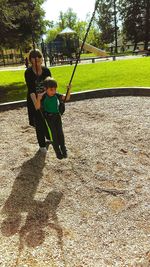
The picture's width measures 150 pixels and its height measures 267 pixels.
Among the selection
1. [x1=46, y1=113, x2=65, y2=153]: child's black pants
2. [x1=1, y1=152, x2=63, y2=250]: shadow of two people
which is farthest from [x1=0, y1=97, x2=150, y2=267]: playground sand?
[x1=46, y1=113, x2=65, y2=153]: child's black pants

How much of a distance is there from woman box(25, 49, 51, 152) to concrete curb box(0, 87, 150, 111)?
4203mm

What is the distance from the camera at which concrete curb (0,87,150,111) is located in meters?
9.80

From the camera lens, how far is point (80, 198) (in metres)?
4.46

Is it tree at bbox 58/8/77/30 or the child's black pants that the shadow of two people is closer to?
the child's black pants

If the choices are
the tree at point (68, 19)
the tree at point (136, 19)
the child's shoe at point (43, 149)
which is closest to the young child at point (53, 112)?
the child's shoe at point (43, 149)

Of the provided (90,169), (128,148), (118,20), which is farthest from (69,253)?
(118,20)

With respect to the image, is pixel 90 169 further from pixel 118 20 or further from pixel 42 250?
pixel 118 20

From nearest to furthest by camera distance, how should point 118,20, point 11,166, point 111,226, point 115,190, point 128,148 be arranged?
1. point 111,226
2. point 115,190
3. point 11,166
4. point 128,148
5. point 118,20

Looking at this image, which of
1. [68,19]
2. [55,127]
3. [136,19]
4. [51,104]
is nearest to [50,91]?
[51,104]

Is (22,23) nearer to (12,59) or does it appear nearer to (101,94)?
(101,94)

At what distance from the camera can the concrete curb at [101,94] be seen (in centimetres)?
980

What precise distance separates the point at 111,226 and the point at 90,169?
65.6 inches

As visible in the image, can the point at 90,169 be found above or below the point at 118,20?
below

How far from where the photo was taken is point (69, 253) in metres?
3.34
